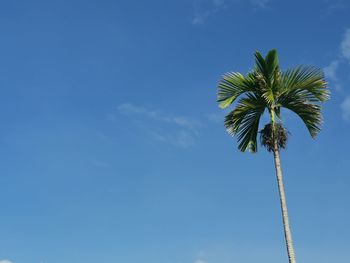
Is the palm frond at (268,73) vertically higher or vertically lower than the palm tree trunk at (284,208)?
higher

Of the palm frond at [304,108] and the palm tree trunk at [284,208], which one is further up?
the palm frond at [304,108]

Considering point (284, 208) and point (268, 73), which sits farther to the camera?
point (268, 73)

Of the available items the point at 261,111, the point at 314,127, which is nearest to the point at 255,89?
the point at 261,111

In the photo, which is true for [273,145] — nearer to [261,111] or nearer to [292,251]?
[261,111]

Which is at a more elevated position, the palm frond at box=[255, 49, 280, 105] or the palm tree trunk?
the palm frond at box=[255, 49, 280, 105]

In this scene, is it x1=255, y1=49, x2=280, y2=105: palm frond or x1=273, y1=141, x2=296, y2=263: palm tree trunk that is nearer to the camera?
x1=273, y1=141, x2=296, y2=263: palm tree trunk

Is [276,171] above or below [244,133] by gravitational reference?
below

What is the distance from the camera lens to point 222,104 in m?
26.4

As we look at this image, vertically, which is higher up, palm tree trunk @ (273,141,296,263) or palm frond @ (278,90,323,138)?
palm frond @ (278,90,323,138)

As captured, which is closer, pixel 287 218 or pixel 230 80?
pixel 287 218

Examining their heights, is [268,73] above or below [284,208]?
above

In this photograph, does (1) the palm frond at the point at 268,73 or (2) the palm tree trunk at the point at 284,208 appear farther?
(1) the palm frond at the point at 268,73

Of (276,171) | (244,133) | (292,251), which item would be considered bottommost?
(292,251)

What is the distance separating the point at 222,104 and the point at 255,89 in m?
1.34
